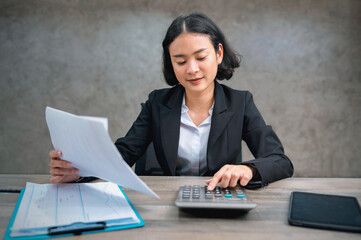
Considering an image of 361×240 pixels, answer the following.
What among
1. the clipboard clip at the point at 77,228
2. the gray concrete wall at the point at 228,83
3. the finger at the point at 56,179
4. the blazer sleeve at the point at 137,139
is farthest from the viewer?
the gray concrete wall at the point at 228,83

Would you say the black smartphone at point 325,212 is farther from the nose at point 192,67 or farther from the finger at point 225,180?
the nose at point 192,67

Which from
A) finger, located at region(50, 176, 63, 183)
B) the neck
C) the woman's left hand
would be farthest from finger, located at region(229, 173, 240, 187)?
the neck

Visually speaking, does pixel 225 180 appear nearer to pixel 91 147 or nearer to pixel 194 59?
pixel 91 147

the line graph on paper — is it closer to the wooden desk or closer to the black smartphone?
the wooden desk

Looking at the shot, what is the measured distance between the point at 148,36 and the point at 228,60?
70.3 inches

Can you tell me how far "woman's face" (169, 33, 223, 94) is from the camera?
3.90 ft

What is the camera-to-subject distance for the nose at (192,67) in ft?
3.88

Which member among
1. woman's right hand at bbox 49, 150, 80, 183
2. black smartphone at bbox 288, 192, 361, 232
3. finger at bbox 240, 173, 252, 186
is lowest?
black smartphone at bbox 288, 192, 361, 232

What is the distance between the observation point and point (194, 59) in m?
1.19

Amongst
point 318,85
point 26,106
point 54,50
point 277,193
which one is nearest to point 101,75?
point 54,50

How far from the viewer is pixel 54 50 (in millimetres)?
3094

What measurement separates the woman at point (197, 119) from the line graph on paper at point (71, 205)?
1.46 feet

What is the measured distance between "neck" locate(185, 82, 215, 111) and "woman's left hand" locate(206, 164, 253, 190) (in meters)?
0.57

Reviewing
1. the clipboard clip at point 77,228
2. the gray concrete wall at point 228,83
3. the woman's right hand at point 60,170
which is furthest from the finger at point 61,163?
the gray concrete wall at point 228,83
